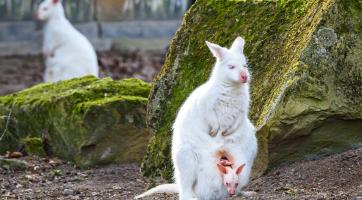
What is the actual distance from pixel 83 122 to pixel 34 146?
0.92 m

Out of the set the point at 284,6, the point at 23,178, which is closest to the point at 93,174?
the point at 23,178

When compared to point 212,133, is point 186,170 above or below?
below

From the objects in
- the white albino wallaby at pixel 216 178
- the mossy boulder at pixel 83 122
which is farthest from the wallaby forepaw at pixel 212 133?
the mossy boulder at pixel 83 122

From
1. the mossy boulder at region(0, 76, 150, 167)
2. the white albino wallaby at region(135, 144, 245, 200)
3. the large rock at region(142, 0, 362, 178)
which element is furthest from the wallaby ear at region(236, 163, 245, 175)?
the mossy boulder at region(0, 76, 150, 167)

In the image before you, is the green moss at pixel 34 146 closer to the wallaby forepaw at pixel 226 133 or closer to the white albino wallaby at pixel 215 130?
the white albino wallaby at pixel 215 130

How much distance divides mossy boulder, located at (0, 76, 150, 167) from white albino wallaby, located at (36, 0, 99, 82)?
521cm

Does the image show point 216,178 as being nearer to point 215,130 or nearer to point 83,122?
point 215,130

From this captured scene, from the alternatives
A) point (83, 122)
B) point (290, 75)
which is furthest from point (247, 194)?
point (83, 122)

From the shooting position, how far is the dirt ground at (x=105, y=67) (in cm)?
1770

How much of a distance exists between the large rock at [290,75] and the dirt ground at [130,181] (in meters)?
0.18

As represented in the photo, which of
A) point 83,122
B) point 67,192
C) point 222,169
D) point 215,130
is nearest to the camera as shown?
point 222,169

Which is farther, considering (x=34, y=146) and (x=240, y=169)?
(x=34, y=146)

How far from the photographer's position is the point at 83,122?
8977 mm

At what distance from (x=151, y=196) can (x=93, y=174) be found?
1.67 metres
